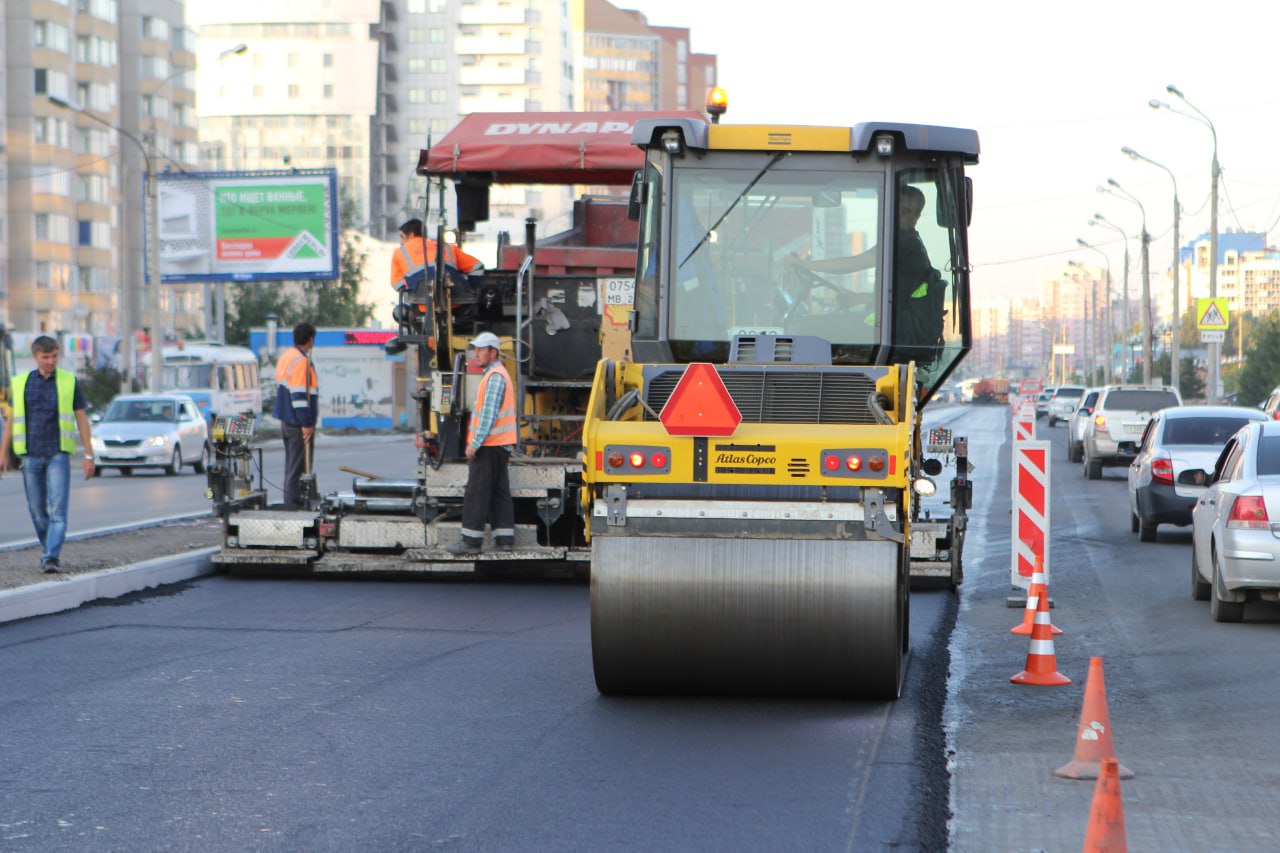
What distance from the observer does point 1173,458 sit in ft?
61.4

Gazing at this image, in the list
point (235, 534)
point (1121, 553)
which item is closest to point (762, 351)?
point (235, 534)

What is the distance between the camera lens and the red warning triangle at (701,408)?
27.5 feet

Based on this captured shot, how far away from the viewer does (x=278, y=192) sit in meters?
50.4

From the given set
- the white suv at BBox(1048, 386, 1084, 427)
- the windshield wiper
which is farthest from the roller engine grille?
the white suv at BBox(1048, 386, 1084, 427)

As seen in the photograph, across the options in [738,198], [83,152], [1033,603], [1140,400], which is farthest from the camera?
[83,152]

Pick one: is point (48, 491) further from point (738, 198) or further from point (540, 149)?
point (738, 198)

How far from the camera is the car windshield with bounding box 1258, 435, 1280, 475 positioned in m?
12.3

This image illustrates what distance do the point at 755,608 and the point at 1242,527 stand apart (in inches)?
193

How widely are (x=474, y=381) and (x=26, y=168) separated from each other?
90748 millimetres

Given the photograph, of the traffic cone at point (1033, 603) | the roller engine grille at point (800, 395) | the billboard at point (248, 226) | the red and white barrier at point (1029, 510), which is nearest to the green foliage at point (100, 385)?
the billboard at point (248, 226)

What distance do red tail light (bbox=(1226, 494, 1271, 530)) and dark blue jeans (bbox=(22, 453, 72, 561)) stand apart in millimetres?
8383

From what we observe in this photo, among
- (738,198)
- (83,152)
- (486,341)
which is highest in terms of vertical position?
(83,152)

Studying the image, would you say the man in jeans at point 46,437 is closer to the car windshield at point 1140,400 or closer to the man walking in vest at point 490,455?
the man walking in vest at point 490,455

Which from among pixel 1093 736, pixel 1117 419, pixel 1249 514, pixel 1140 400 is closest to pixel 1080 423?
pixel 1140 400
